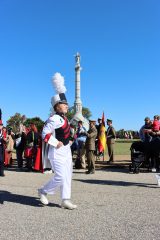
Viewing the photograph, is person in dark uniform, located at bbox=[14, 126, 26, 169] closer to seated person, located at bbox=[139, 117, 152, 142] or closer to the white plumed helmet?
seated person, located at bbox=[139, 117, 152, 142]

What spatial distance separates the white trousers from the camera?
25.6ft

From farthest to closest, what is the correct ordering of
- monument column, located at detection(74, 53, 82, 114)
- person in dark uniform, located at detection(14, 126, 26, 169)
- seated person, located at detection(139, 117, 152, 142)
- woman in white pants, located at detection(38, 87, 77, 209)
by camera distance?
monument column, located at detection(74, 53, 82, 114)
person in dark uniform, located at detection(14, 126, 26, 169)
seated person, located at detection(139, 117, 152, 142)
woman in white pants, located at detection(38, 87, 77, 209)

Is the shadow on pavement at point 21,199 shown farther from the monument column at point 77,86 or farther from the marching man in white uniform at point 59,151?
the monument column at point 77,86

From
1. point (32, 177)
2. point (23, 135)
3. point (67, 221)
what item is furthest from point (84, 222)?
point (23, 135)

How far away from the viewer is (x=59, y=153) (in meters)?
7.88

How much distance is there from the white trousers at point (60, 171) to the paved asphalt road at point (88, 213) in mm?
342

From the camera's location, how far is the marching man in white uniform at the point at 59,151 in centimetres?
777

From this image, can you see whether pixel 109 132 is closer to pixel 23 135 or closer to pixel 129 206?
pixel 23 135

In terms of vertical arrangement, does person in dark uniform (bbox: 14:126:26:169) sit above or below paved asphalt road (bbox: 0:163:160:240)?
above

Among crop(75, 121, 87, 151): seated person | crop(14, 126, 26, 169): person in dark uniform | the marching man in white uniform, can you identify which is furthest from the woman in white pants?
crop(14, 126, 26, 169): person in dark uniform

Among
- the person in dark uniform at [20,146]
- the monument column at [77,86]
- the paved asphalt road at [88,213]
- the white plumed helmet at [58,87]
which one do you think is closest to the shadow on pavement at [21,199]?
the paved asphalt road at [88,213]

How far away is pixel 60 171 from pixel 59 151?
375 mm

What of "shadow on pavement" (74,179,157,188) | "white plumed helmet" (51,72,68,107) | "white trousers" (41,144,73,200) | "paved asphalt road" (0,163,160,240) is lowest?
"paved asphalt road" (0,163,160,240)

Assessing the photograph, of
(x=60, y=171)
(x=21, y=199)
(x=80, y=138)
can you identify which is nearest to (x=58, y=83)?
(x=60, y=171)
